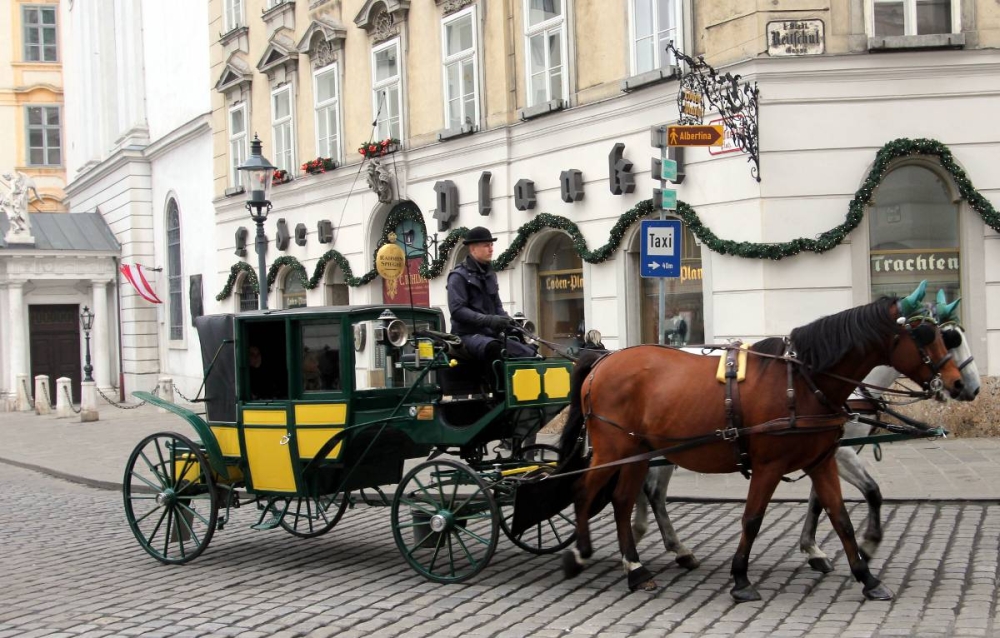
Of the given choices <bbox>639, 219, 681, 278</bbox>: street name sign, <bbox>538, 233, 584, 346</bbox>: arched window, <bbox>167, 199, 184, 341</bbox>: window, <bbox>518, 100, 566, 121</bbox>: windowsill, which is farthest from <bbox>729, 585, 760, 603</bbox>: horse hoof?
<bbox>167, 199, 184, 341</bbox>: window

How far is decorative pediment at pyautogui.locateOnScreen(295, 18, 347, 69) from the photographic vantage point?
21.4 metres

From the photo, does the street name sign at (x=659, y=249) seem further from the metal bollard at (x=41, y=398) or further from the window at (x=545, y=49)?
the metal bollard at (x=41, y=398)

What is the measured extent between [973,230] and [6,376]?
26010 millimetres

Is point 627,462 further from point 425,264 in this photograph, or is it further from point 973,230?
point 425,264

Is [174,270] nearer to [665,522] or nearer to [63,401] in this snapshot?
[63,401]

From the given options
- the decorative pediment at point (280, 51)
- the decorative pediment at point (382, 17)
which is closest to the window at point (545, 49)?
the decorative pediment at point (382, 17)

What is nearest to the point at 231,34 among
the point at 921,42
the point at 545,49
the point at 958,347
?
the point at 545,49

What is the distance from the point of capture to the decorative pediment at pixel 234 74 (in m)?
24.9

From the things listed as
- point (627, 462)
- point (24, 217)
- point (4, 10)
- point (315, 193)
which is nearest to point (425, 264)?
point (315, 193)

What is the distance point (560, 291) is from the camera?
666 inches

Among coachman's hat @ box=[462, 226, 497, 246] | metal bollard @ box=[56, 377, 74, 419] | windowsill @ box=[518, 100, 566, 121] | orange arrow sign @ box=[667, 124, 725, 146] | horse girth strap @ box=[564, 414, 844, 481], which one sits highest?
windowsill @ box=[518, 100, 566, 121]

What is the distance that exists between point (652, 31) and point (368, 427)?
29.5 ft

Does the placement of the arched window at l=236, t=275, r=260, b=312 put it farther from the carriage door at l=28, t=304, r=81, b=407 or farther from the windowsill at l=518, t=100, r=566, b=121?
the windowsill at l=518, t=100, r=566, b=121

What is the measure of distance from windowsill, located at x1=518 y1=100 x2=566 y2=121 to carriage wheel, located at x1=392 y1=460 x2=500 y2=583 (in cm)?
975
